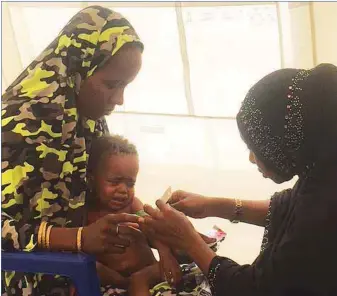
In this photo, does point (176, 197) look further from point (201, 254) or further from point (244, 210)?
point (201, 254)

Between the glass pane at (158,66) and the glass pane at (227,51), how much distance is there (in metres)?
0.09

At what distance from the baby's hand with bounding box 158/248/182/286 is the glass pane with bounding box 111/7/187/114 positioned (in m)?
1.44

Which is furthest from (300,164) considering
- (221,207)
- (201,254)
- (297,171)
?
(221,207)

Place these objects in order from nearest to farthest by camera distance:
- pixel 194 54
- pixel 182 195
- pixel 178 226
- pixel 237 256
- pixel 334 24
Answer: pixel 178 226, pixel 182 195, pixel 334 24, pixel 237 256, pixel 194 54

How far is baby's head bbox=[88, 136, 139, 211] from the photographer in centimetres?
170

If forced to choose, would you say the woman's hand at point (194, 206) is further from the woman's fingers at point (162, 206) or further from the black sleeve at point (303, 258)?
the black sleeve at point (303, 258)

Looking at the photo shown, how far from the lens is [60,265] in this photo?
1424 millimetres

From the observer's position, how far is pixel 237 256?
2477 millimetres

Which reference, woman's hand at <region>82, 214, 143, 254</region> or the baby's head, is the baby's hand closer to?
woman's hand at <region>82, 214, 143, 254</region>

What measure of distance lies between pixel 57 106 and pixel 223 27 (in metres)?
1.29

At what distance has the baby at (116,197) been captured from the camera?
1628 mm

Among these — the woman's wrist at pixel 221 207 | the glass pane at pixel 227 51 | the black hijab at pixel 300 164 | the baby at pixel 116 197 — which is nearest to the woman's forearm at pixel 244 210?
the woman's wrist at pixel 221 207

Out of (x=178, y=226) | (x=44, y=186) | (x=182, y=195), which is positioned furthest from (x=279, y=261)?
(x=44, y=186)

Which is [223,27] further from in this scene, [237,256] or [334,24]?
[237,256]
